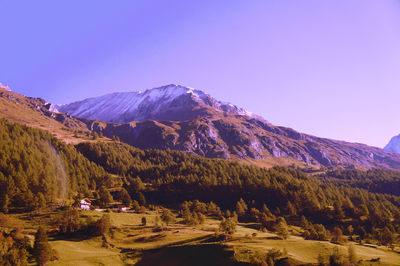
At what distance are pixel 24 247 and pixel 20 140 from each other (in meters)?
141

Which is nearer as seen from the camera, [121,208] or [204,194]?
[121,208]

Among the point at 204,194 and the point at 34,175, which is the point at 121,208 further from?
the point at 204,194

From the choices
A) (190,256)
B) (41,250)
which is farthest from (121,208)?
(190,256)

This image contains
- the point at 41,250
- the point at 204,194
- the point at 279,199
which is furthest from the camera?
the point at 204,194

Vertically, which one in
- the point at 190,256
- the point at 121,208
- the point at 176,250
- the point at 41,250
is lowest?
the point at 176,250

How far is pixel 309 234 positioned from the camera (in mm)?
91125

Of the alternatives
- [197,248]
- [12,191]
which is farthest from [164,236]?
[12,191]

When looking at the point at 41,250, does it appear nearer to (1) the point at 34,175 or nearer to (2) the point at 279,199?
(1) the point at 34,175

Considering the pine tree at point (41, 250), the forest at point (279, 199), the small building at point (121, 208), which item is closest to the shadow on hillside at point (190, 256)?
the pine tree at point (41, 250)

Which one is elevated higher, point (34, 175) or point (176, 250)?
point (34, 175)

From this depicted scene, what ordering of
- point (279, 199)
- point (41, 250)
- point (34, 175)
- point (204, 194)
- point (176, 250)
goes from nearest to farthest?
point (41, 250), point (176, 250), point (34, 175), point (279, 199), point (204, 194)

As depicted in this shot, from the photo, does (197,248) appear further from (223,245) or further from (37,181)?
(37,181)

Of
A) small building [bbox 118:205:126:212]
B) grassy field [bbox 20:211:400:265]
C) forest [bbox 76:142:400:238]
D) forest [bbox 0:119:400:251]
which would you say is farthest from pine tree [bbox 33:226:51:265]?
forest [bbox 76:142:400:238]

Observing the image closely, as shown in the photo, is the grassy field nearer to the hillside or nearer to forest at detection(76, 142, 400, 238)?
the hillside
